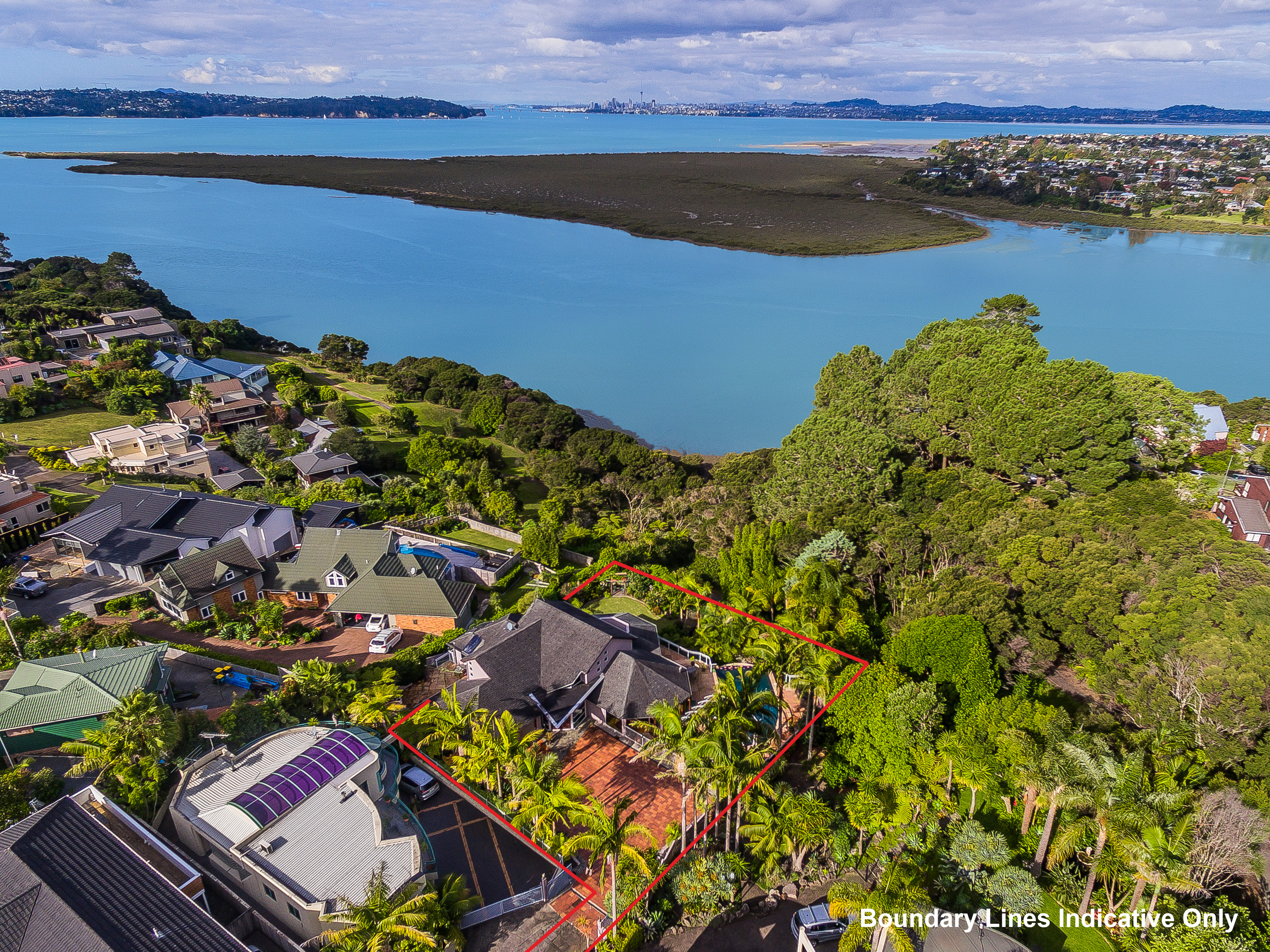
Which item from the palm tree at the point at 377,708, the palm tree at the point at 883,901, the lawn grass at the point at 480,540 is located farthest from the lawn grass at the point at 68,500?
the palm tree at the point at 883,901

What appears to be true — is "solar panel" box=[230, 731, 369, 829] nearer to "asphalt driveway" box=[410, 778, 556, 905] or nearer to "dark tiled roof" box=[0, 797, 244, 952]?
"dark tiled roof" box=[0, 797, 244, 952]

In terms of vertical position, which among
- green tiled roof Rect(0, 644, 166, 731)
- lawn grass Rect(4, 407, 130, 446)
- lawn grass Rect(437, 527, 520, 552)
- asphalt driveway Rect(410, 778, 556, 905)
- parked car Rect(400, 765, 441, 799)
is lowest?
asphalt driveway Rect(410, 778, 556, 905)

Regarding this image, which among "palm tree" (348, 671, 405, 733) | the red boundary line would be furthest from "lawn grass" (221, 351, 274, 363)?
the red boundary line

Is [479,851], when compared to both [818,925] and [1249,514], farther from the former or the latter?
[1249,514]

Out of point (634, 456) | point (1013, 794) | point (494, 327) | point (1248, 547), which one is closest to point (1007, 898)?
point (1013, 794)

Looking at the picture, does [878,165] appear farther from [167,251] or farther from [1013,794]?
[1013,794]
